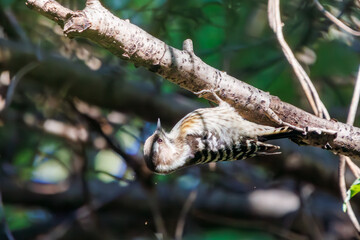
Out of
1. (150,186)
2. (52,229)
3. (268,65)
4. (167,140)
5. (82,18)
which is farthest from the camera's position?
(268,65)

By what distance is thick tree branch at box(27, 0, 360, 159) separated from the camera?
7.04ft

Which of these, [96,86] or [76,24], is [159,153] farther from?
[76,24]

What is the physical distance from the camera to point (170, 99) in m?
4.60

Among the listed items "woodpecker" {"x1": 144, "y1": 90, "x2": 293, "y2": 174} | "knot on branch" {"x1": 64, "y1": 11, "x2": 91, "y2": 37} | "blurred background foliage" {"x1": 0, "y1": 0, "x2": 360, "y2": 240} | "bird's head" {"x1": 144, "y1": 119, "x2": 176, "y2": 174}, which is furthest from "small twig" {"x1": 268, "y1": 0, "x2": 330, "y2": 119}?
"knot on branch" {"x1": 64, "y1": 11, "x2": 91, "y2": 37}

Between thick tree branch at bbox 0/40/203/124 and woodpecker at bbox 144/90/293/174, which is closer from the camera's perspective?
woodpecker at bbox 144/90/293/174

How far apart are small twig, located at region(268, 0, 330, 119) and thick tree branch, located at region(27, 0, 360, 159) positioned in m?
0.31

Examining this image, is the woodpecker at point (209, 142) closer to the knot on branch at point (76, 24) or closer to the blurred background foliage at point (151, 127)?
the blurred background foliage at point (151, 127)

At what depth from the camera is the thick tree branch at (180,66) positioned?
215cm

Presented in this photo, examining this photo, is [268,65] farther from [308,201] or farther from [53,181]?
[53,181]

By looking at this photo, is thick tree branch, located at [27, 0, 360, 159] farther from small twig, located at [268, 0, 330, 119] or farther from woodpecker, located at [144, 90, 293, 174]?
woodpecker, located at [144, 90, 293, 174]

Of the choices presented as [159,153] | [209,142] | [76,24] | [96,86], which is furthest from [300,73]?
[96,86]

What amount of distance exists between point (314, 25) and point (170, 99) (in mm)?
1606

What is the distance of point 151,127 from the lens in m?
4.83

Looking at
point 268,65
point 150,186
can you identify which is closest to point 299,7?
point 268,65
